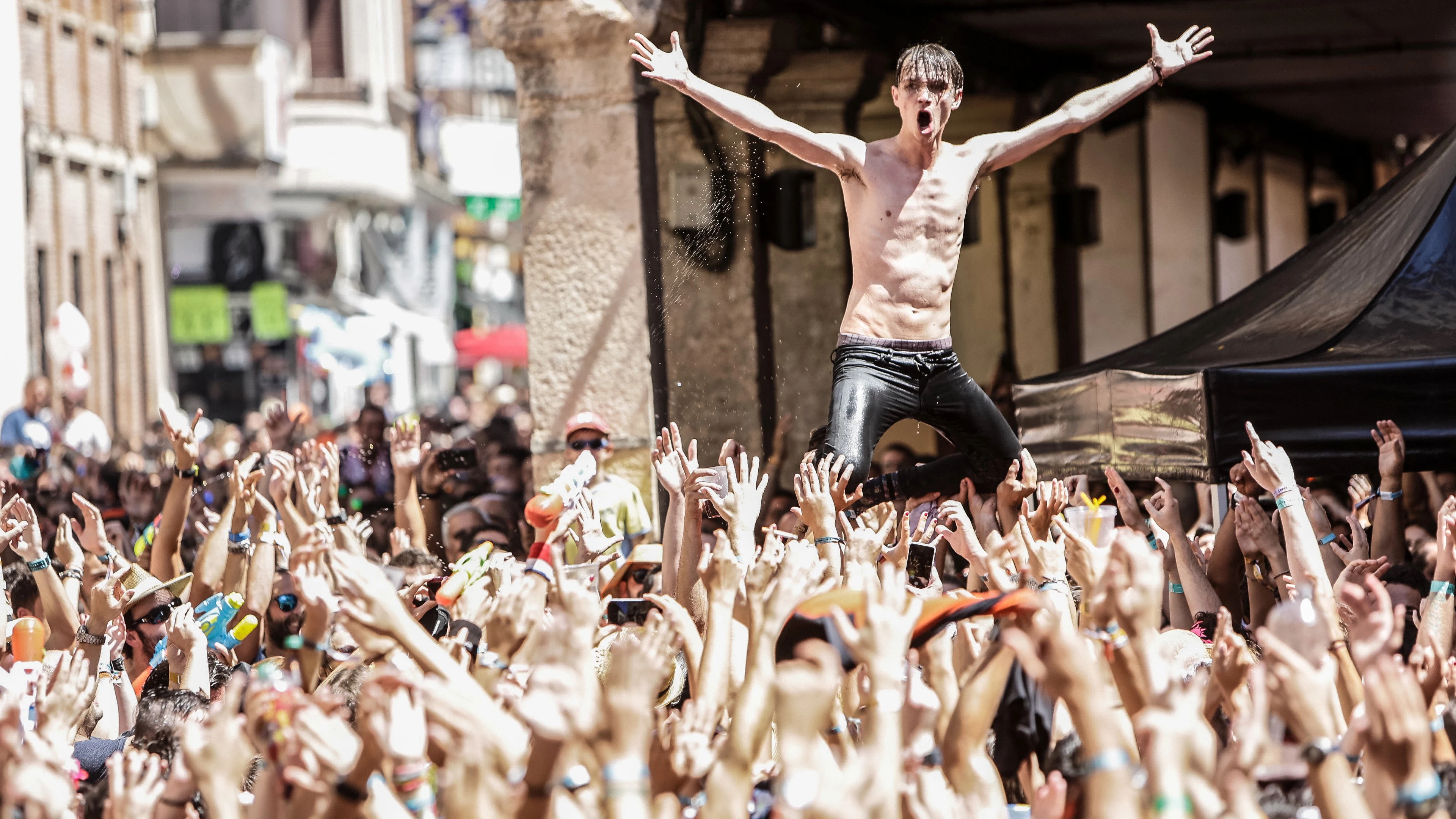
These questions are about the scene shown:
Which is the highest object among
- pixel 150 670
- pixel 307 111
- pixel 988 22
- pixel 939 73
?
pixel 307 111

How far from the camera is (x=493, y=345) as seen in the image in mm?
31234

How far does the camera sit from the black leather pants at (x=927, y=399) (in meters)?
5.51

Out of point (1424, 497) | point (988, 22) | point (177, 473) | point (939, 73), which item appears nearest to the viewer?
point (939, 73)

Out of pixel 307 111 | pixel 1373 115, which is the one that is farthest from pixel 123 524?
pixel 307 111

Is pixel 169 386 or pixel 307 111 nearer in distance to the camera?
pixel 169 386

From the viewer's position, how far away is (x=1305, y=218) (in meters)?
17.5

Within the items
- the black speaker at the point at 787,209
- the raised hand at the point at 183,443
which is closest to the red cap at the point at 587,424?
the raised hand at the point at 183,443

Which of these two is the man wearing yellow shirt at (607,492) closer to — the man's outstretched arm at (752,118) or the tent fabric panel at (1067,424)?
the tent fabric panel at (1067,424)

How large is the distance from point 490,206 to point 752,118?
2356cm

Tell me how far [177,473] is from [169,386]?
53.7 feet

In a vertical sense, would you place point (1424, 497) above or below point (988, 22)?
below

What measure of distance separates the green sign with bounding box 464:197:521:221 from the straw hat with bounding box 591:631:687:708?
2400cm

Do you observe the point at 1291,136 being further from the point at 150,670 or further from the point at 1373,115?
the point at 150,670

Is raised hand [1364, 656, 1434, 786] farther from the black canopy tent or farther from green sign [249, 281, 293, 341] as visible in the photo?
green sign [249, 281, 293, 341]
